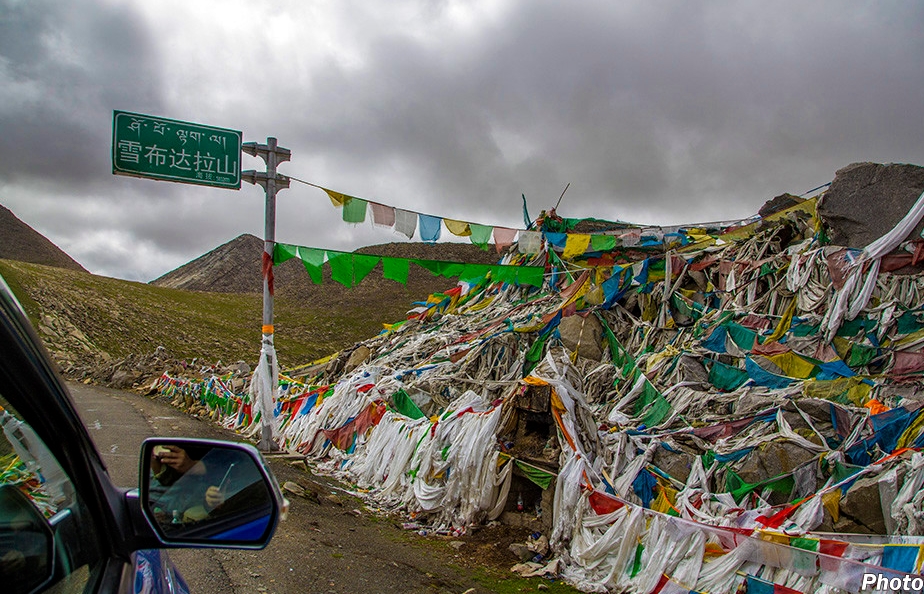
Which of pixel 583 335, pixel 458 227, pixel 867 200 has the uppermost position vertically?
pixel 867 200

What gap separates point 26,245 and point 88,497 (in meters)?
106

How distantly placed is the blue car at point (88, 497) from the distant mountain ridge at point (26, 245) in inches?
3689

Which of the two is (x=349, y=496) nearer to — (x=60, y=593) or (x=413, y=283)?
(x=60, y=593)

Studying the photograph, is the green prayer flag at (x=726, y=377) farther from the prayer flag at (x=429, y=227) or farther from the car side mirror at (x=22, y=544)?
the car side mirror at (x=22, y=544)

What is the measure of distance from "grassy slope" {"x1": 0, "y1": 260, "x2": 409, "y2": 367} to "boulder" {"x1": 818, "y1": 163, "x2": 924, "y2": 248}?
3312 centimetres

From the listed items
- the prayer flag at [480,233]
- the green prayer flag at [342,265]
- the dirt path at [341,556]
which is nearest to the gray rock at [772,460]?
the dirt path at [341,556]

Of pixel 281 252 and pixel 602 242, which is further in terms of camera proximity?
pixel 602 242

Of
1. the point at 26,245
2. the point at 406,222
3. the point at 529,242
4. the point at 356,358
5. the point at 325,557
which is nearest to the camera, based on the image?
the point at 325,557

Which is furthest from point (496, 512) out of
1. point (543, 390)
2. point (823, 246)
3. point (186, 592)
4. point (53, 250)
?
point (53, 250)

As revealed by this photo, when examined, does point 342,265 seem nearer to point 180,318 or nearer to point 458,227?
point 458,227

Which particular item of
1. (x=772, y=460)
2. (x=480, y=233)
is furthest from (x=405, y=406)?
(x=772, y=460)

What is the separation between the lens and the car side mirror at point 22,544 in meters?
1.08

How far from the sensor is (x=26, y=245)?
8700 centimetres

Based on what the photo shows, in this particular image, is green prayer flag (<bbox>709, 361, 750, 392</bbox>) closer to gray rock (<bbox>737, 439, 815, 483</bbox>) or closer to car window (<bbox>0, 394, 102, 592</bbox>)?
gray rock (<bbox>737, 439, 815, 483</bbox>)
